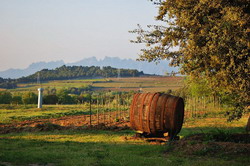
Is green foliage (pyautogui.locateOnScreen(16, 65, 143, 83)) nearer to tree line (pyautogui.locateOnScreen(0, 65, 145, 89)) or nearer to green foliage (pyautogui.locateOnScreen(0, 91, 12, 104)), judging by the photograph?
tree line (pyautogui.locateOnScreen(0, 65, 145, 89))

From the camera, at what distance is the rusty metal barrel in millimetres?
13047

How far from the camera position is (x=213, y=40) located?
1071cm

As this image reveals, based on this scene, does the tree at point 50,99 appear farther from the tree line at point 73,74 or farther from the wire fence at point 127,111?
the tree line at point 73,74

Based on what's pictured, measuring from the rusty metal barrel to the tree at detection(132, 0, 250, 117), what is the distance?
1.47 metres

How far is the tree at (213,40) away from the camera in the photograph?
10406mm

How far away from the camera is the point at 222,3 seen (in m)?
10.9

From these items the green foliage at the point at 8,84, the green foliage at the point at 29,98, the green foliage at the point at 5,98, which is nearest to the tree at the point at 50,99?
the green foliage at the point at 29,98

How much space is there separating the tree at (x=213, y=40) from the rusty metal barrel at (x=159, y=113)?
1474mm

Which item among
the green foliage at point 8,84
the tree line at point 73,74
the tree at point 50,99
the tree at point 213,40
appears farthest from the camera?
the tree line at point 73,74

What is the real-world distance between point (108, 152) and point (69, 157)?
1.50 meters

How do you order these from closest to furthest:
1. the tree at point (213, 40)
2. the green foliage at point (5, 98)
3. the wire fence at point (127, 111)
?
the tree at point (213, 40) → the wire fence at point (127, 111) → the green foliage at point (5, 98)

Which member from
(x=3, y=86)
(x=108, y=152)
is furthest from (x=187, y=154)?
(x=3, y=86)

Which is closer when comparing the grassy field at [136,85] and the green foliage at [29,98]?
the green foliage at [29,98]

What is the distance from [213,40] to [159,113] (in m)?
3.98
